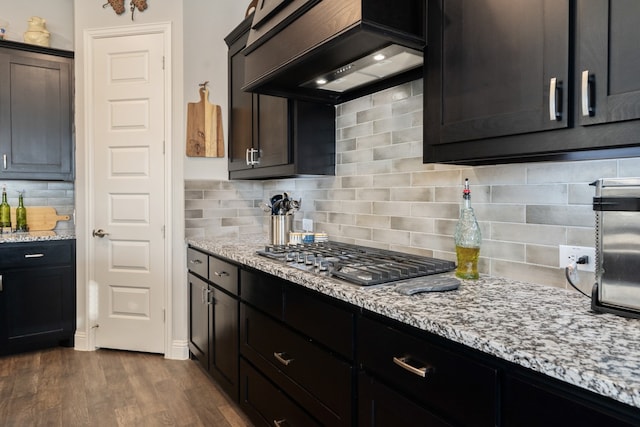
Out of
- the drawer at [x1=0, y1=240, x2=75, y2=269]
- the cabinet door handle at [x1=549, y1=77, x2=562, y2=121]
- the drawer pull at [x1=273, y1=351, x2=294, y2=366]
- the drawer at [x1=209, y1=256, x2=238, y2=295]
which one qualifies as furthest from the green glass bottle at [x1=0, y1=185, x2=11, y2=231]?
the cabinet door handle at [x1=549, y1=77, x2=562, y2=121]

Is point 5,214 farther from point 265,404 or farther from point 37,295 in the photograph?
point 265,404

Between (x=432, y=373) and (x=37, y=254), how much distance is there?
10.6ft

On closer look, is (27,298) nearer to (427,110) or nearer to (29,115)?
(29,115)

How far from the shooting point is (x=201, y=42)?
305 cm

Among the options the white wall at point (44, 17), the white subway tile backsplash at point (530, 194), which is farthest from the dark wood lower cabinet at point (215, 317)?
the white wall at point (44, 17)

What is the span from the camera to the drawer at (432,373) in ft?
2.96

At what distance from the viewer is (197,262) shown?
111 inches

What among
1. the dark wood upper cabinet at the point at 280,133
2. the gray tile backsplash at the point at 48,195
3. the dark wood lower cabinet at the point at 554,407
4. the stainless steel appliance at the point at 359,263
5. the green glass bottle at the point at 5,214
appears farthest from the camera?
the gray tile backsplash at the point at 48,195

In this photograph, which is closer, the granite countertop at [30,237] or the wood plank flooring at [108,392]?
the wood plank flooring at [108,392]

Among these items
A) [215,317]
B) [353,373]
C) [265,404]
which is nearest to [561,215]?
[353,373]

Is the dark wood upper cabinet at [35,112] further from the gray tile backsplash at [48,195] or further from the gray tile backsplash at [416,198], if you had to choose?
the gray tile backsplash at [416,198]

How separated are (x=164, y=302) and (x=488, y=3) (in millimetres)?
2860

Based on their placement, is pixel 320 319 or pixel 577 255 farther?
pixel 320 319

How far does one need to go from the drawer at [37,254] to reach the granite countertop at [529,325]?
2.56m
